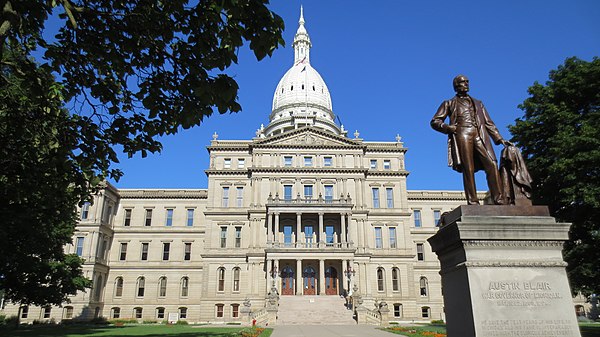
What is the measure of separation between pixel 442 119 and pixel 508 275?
2.67 metres

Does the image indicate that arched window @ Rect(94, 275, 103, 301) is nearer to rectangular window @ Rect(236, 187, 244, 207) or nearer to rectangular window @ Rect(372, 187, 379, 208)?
rectangular window @ Rect(236, 187, 244, 207)

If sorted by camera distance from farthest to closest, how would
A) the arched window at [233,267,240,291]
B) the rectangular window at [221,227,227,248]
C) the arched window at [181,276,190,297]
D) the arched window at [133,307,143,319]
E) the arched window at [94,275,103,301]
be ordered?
the arched window at [181,276,190,297] → the arched window at [133,307,143,319] → the arched window at [94,275,103,301] → the rectangular window at [221,227,227,248] → the arched window at [233,267,240,291]

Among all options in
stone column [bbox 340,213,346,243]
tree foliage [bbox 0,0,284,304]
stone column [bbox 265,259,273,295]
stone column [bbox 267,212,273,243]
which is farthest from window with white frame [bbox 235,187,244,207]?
tree foliage [bbox 0,0,284,304]

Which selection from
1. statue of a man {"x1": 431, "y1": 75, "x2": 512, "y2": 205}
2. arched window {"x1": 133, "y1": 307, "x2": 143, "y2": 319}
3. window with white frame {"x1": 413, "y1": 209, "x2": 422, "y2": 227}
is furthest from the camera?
window with white frame {"x1": 413, "y1": 209, "x2": 422, "y2": 227}

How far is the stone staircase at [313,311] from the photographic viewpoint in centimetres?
3938

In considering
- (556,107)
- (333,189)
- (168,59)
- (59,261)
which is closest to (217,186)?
(333,189)

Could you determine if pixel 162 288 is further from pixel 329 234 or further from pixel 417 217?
pixel 417 217

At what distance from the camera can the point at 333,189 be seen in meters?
54.0

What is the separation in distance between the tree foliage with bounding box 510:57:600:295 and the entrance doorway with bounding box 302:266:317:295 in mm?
29953

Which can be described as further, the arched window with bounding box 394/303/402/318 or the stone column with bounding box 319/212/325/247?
the arched window with bounding box 394/303/402/318

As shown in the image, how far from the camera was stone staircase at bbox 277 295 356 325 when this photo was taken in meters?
39.4

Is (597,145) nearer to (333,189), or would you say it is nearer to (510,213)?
(510,213)

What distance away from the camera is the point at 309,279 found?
50.8 meters

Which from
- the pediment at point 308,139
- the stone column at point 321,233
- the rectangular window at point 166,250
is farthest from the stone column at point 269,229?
the rectangular window at point 166,250
